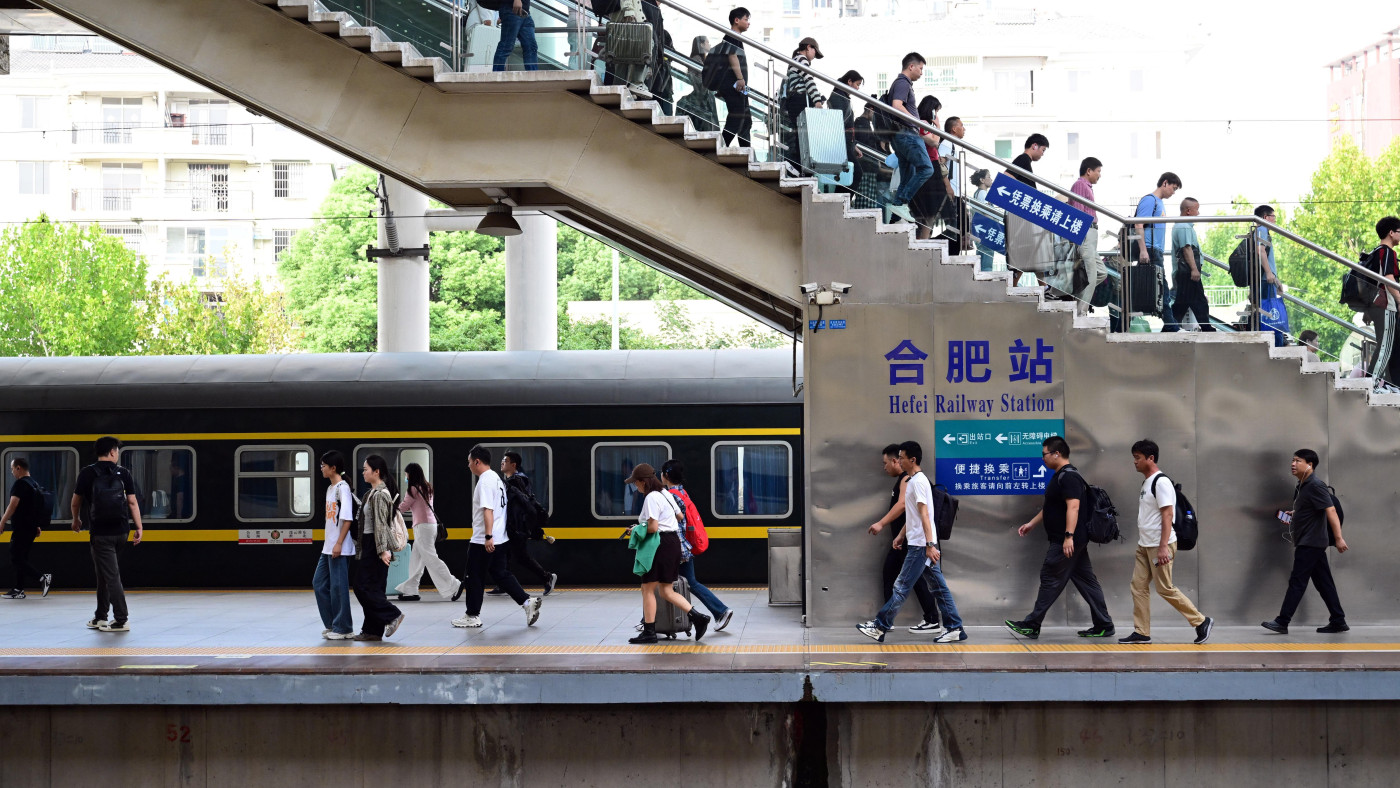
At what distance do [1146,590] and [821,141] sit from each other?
16.3 ft

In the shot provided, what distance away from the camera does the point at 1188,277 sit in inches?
467

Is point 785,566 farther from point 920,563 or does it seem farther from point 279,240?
point 279,240

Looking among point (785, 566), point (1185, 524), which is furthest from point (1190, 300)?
point (785, 566)

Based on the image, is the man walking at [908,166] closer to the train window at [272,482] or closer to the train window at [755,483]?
the train window at [755,483]

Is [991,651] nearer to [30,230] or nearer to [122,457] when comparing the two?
[122,457]

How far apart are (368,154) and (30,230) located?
30.6m

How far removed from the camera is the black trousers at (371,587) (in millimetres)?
11148

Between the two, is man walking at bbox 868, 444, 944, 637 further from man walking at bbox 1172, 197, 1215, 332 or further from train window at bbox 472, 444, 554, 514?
train window at bbox 472, 444, 554, 514

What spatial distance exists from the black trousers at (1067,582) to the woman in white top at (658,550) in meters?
3.04

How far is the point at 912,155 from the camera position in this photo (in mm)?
11898

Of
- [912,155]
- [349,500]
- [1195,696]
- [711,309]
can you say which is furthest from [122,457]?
[711,309]

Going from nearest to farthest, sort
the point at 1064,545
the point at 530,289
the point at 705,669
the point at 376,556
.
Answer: the point at 705,669
the point at 1064,545
the point at 376,556
the point at 530,289

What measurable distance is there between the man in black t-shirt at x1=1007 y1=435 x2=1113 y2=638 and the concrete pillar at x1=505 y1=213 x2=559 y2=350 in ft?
49.4

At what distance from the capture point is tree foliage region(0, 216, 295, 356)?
3681 centimetres
